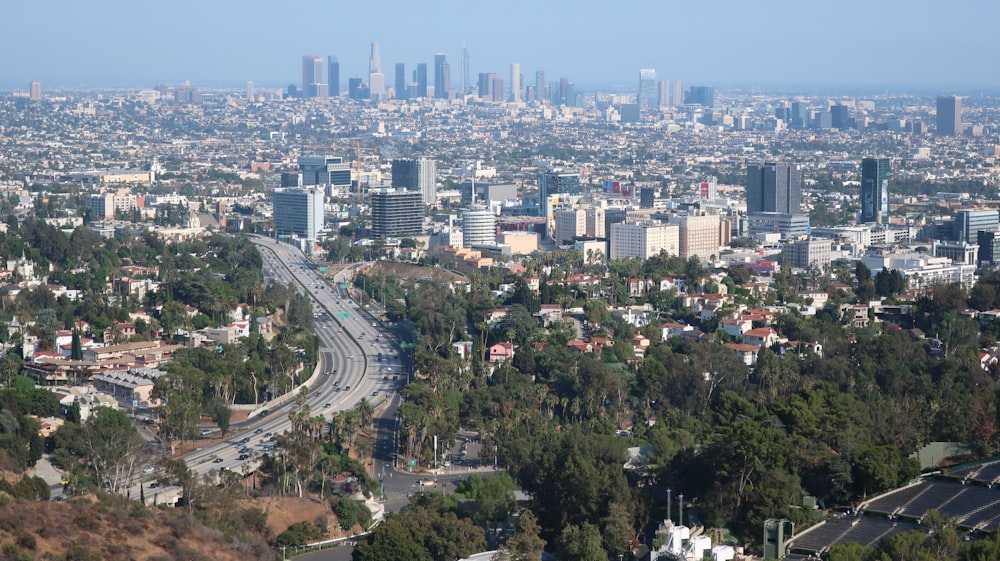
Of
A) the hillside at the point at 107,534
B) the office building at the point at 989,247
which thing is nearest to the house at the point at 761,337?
the hillside at the point at 107,534

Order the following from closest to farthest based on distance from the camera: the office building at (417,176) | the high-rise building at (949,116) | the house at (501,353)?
the house at (501,353) → the office building at (417,176) → the high-rise building at (949,116)

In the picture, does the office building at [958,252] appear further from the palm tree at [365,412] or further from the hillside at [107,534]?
the hillside at [107,534]

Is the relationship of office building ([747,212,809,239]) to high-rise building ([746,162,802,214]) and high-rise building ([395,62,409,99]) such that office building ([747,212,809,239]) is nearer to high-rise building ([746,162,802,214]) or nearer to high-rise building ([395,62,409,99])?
high-rise building ([746,162,802,214])

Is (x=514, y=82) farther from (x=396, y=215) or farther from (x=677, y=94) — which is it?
(x=396, y=215)

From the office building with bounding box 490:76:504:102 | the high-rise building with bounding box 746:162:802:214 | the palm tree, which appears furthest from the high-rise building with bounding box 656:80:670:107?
the palm tree

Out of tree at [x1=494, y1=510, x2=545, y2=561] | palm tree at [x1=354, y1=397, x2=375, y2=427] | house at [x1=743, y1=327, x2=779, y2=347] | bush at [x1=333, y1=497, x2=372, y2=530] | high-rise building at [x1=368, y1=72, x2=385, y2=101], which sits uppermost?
high-rise building at [x1=368, y1=72, x2=385, y2=101]
